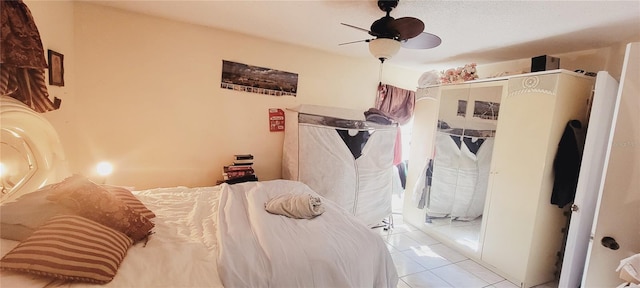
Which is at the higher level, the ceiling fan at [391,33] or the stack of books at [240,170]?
the ceiling fan at [391,33]

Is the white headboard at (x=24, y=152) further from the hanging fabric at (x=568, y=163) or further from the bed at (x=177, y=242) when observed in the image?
the hanging fabric at (x=568, y=163)

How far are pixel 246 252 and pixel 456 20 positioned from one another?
7.22 ft

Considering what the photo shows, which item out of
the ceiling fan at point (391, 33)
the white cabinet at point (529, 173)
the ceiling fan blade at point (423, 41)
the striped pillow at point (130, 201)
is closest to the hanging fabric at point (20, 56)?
the striped pillow at point (130, 201)

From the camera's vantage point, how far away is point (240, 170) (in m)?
2.85

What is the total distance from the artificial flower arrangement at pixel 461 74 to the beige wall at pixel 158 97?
1550mm

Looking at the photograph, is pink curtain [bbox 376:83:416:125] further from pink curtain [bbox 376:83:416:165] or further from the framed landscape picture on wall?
the framed landscape picture on wall

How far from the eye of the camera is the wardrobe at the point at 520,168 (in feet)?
7.34

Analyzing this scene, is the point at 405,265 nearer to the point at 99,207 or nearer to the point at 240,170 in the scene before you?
the point at 240,170

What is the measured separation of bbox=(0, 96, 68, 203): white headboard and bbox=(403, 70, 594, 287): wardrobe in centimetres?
358

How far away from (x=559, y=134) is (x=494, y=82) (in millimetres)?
747

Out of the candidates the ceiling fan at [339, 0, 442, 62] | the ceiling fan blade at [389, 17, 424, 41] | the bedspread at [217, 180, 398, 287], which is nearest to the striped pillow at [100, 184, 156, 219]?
the bedspread at [217, 180, 398, 287]

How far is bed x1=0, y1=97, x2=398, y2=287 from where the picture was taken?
1097 mm

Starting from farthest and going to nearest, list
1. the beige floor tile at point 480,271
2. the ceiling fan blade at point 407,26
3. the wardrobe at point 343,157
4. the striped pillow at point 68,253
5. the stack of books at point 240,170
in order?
the wardrobe at point 343,157
the stack of books at point 240,170
the beige floor tile at point 480,271
the ceiling fan blade at point 407,26
the striped pillow at point 68,253

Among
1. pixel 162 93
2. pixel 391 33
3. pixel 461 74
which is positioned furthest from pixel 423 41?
pixel 162 93
